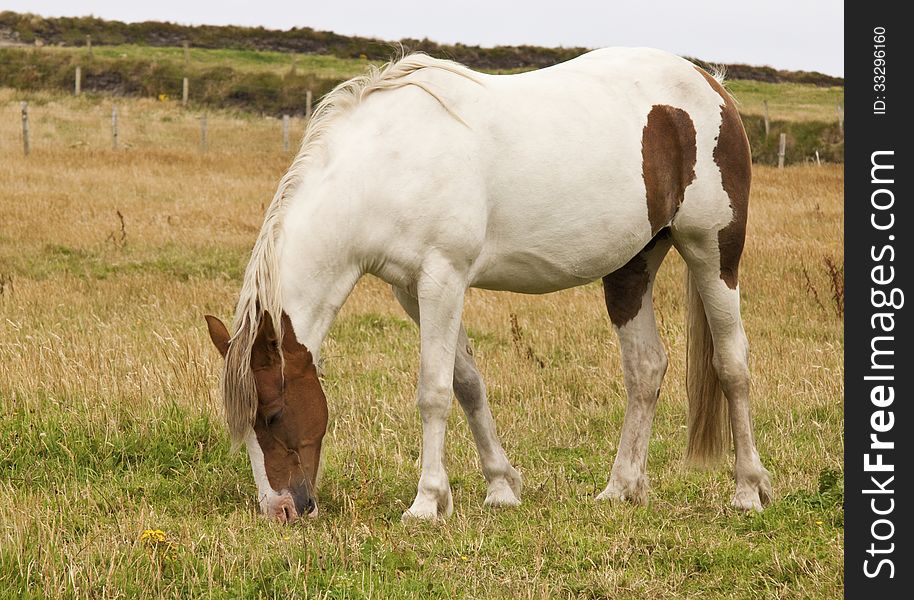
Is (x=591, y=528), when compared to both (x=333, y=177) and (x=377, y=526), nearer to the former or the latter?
(x=377, y=526)

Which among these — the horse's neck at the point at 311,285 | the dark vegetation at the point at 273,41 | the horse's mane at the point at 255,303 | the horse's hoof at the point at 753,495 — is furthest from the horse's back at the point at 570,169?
the dark vegetation at the point at 273,41

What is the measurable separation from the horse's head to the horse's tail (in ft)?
7.57

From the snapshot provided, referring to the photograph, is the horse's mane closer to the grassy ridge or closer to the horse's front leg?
the horse's front leg

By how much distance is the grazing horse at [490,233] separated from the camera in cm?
451

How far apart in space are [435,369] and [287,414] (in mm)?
717

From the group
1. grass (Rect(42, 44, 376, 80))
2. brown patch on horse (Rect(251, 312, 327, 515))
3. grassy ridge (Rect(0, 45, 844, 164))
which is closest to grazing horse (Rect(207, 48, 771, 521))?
brown patch on horse (Rect(251, 312, 327, 515))

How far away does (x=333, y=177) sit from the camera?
180 inches

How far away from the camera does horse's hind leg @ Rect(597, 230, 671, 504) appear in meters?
5.57

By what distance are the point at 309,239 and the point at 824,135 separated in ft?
97.4

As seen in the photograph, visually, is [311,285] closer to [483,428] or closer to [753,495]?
[483,428]

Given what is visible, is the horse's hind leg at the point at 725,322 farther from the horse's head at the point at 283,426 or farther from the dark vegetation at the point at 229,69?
the dark vegetation at the point at 229,69

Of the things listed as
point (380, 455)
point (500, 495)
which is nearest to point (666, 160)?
point (500, 495)

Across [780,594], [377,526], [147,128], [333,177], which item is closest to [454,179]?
[333,177]

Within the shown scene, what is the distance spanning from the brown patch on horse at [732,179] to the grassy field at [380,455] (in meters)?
1.23
